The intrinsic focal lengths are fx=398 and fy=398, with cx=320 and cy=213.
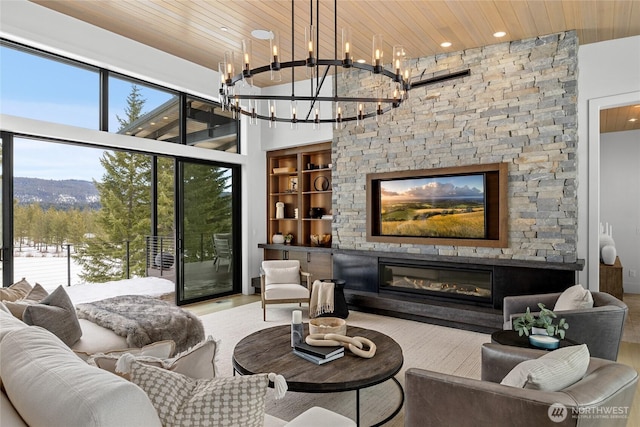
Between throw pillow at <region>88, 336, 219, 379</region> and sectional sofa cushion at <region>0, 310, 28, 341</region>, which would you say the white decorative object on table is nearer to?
throw pillow at <region>88, 336, 219, 379</region>

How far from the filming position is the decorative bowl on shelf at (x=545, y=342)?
2518mm

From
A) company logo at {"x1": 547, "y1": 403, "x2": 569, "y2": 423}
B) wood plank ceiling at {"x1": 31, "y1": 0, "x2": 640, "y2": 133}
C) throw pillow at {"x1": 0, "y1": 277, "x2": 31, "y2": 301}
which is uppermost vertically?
wood plank ceiling at {"x1": 31, "y1": 0, "x2": 640, "y2": 133}

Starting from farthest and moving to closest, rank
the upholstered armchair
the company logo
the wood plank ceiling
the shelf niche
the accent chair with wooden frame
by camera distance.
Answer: the shelf niche
the accent chair with wooden frame
the upholstered armchair
the wood plank ceiling
the company logo

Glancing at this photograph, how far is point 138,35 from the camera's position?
4770 millimetres

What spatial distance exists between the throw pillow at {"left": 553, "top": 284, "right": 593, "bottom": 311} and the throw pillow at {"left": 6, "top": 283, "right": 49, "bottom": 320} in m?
3.86

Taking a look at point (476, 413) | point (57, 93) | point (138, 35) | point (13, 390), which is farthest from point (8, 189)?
point (476, 413)

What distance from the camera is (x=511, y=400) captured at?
1555 mm

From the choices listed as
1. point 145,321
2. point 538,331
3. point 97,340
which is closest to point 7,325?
point 97,340

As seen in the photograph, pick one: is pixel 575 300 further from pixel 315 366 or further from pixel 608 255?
pixel 608 255

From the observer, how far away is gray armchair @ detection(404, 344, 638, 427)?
1.45 meters

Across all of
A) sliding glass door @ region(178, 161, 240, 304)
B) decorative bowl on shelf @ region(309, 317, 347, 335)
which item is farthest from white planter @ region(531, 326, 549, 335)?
sliding glass door @ region(178, 161, 240, 304)

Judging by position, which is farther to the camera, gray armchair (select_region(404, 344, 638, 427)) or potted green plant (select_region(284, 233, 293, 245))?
potted green plant (select_region(284, 233, 293, 245))

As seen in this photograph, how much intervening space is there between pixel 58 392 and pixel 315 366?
180 cm

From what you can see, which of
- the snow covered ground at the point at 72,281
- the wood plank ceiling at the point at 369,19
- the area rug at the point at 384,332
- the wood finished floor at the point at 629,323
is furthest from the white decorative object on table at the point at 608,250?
the snow covered ground at the point at 72,281
